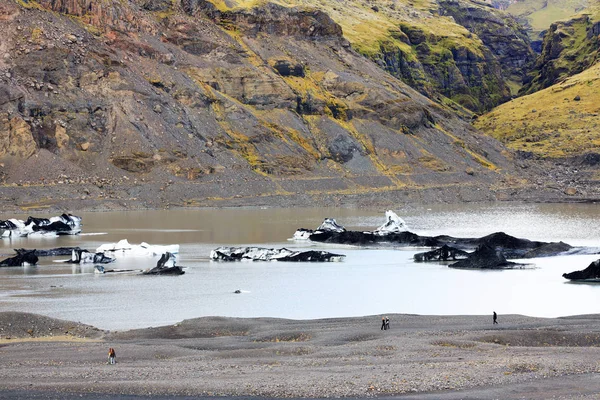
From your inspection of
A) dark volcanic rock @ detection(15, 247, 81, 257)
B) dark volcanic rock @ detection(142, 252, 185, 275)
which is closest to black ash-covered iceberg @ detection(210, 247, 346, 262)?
dark volcanic rock @ detection(142, 252, 185, 275)

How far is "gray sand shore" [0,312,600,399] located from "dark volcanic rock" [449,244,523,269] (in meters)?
20.8

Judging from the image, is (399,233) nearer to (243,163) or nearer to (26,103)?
(243,163)

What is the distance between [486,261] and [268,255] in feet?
48.6

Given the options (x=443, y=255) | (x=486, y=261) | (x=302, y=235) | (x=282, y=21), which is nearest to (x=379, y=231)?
(x=302, y=235)

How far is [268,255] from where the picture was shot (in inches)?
2404

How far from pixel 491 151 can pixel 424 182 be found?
31.5 m

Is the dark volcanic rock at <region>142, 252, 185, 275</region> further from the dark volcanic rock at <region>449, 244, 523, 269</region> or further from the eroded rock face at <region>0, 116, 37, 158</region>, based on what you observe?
the eroded rock face at <region>0, 116, 37, 158</region>

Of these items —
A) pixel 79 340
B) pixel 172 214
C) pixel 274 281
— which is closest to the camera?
pixel 79 340

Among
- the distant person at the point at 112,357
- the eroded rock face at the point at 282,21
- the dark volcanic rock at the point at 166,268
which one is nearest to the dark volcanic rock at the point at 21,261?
the dark volcanic rock at the point at 166,268

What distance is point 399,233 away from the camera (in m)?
73.1

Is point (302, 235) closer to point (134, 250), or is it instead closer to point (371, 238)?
point (371, 238)

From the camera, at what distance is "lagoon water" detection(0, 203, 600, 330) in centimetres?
3900

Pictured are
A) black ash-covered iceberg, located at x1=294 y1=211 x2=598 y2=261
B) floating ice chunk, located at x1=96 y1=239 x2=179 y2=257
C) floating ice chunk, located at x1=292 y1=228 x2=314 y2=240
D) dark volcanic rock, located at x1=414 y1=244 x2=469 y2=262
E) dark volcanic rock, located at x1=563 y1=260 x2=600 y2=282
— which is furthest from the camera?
floating ice chunk, located at x1=292 y1=228 x2=314 y2=240

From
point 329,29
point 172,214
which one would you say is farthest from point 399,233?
point 329,29
